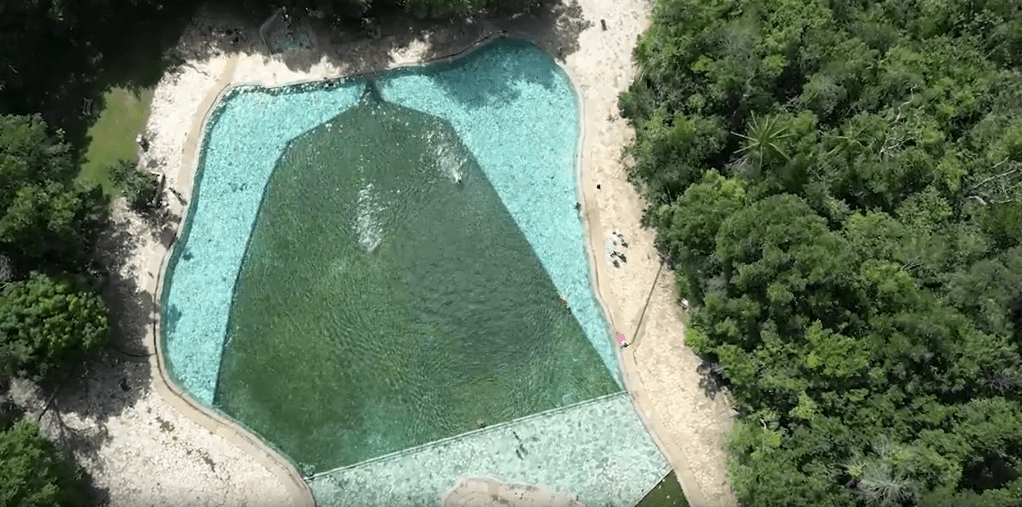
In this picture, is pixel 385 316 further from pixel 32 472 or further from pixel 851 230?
pixel 851 230

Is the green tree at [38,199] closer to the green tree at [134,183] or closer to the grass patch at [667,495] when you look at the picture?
the green tree at [134,183]

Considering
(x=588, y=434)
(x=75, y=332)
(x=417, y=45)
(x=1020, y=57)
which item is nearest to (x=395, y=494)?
(x=588, y=434)

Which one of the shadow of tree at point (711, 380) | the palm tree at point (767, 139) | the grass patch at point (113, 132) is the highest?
the grass patch at point (113, 132)

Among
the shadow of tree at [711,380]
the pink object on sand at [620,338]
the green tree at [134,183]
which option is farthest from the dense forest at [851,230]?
the green tree at [134,183]

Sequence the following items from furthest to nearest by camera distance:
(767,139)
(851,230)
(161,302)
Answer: (161,302)
(767,139)
(851,230)

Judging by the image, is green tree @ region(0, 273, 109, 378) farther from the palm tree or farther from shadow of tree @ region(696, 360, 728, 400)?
the palm tree

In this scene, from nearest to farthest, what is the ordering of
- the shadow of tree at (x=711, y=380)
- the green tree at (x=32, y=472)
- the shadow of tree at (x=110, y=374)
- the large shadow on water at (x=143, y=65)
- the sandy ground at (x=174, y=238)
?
1. the green tree at (x=32, y=472)
2. the shadow of tree at (x=110, y=374)
3. the sandy ground at (x=174, y=238)
4. the large shadow on water at (x=143, y=65)
5. the shadow of tree at (x=711, y=380)

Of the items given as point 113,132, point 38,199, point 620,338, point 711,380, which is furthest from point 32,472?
point 711,380

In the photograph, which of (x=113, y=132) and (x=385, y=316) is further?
(x=113, y=132)
